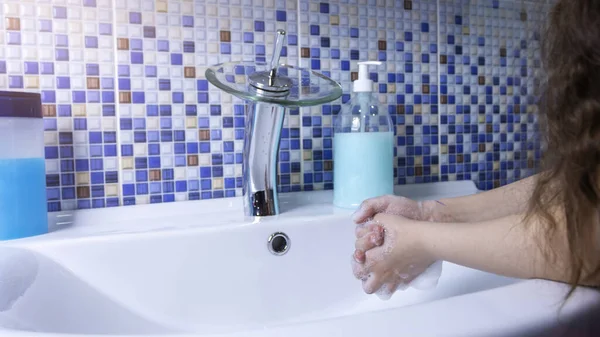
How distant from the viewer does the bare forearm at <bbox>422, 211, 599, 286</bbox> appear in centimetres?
34

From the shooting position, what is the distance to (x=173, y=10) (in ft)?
2.22

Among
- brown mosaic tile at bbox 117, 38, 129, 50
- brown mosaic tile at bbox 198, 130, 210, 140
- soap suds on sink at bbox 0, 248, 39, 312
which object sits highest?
brown mosaic tile at bbox 117, 38, 129, 50

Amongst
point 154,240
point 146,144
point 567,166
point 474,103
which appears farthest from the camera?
point 474,103

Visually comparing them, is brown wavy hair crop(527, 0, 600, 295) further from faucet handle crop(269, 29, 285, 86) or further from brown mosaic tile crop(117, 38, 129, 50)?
brown mosaic tile crop(117, 38, 129, 50)

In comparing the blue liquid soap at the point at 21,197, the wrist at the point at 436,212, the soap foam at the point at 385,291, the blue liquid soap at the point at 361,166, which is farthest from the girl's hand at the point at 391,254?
the blue liquid soap at the point at 21,197

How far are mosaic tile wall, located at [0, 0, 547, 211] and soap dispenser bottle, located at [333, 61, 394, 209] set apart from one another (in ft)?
0.17

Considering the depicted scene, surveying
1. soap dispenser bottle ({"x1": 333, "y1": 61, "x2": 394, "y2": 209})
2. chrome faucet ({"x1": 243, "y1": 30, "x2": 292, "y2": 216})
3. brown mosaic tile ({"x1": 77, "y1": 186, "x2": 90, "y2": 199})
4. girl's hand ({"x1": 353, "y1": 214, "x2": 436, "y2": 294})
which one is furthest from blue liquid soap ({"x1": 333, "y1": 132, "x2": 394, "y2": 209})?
brown mosaic tile ({"x1": 77, "y1": 186, "x2": 90, "y2": 199})

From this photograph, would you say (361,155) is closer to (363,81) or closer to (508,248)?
(363,81)

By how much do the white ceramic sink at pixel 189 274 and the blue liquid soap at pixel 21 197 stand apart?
0.06ft

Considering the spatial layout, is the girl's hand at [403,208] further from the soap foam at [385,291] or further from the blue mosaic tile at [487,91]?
the blue mosaic tile at [487,91]

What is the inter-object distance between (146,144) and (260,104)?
6.5 inches

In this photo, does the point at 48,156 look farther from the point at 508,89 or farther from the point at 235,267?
the point at 508,89

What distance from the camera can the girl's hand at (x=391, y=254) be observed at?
0.41 metres

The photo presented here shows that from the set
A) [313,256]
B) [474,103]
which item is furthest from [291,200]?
[474,103]
